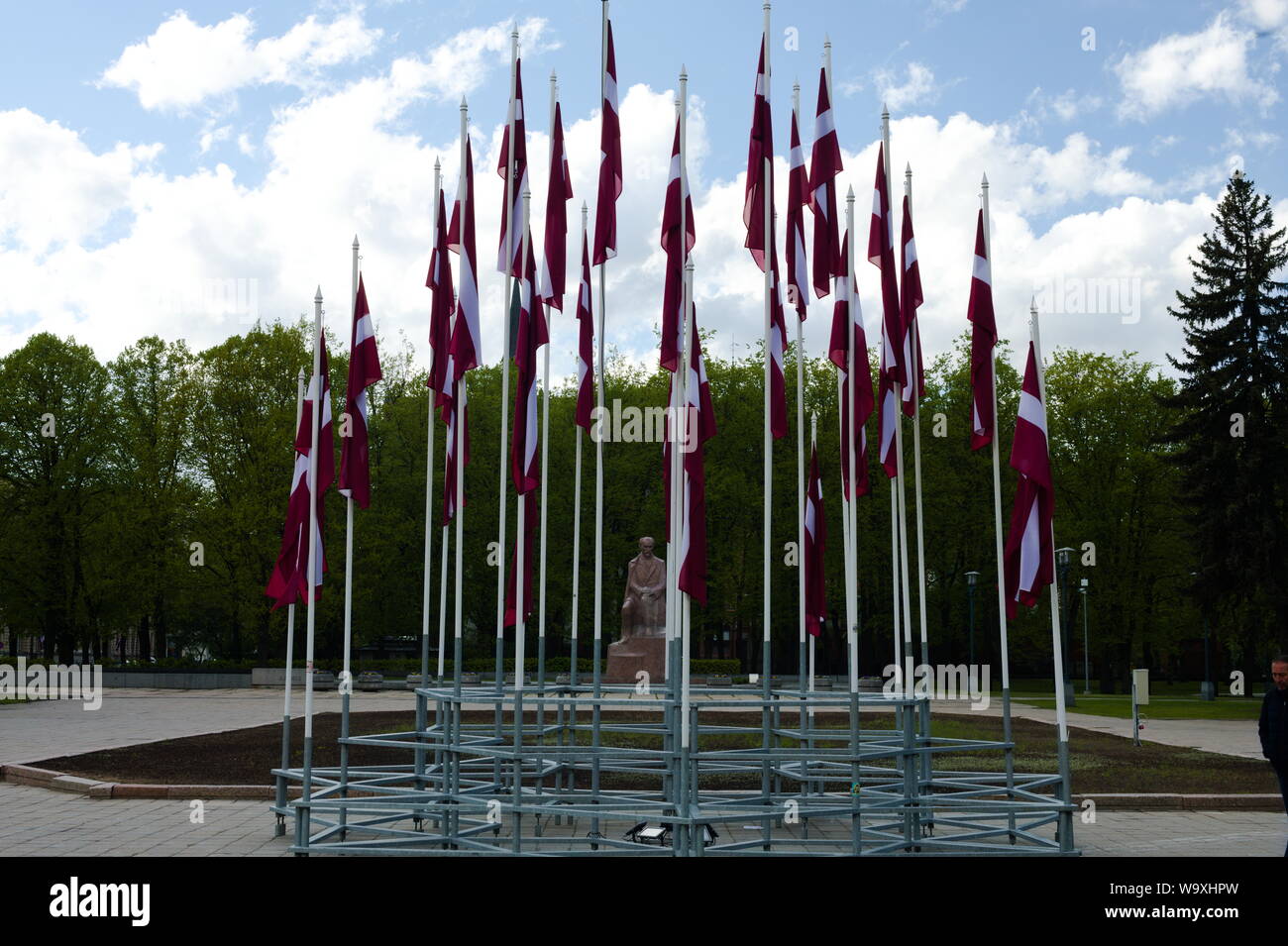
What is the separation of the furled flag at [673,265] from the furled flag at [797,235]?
133 centimetres

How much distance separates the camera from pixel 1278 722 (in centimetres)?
977

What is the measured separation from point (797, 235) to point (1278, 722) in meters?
6.40

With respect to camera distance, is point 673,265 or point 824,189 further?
point 824,189

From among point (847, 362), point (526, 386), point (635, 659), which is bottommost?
point (635, 659)

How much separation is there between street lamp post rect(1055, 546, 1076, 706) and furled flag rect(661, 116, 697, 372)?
4.76 metres

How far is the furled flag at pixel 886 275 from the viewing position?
468 inches

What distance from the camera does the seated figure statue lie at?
32188mm

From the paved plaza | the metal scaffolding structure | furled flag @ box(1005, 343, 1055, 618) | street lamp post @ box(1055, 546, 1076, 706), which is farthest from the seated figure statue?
furled flag @ box(1005, 343, 1055, 618)

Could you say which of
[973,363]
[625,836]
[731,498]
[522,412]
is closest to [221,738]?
[625,836]

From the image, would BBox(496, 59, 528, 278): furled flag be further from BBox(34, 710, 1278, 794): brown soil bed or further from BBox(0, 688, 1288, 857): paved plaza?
BBox(34, 710, 1278, 794): brown soil bed

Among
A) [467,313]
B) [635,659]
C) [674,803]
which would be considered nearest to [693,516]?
[674,803]

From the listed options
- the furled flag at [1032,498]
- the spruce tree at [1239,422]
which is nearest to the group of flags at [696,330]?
the furled flag at [1032,498]

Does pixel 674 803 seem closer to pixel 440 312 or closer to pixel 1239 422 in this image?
pixel 440 312
